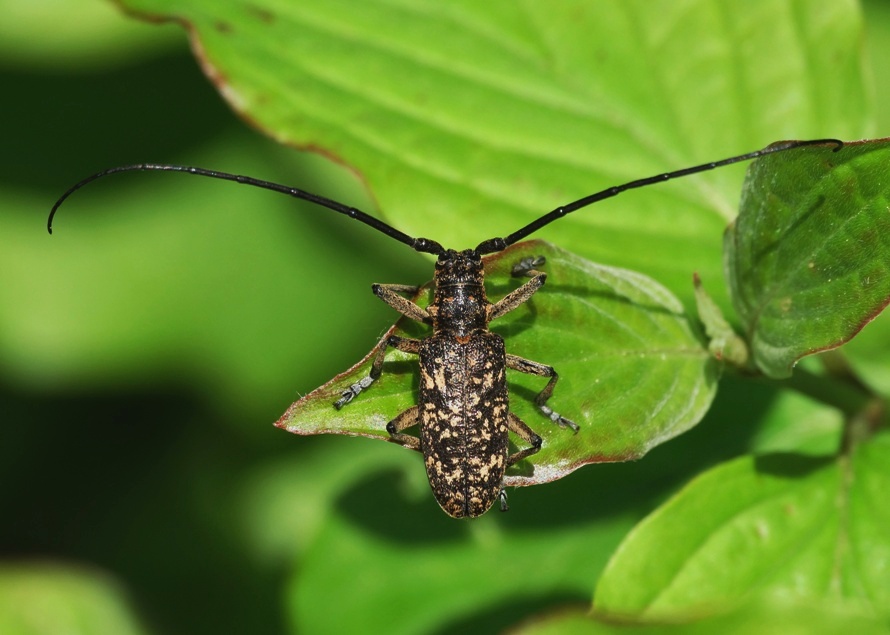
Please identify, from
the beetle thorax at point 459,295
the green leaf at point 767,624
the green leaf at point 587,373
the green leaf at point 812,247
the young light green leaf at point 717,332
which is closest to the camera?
the green leaf at point 767,624

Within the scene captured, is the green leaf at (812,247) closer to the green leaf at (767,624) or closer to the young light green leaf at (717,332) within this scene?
the young light green leaf at (717,332)

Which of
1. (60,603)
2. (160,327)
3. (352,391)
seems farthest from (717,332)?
(160,327)

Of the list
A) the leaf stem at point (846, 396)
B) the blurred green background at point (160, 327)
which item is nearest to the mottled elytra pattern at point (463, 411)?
the leaf stem at point (846, 396)

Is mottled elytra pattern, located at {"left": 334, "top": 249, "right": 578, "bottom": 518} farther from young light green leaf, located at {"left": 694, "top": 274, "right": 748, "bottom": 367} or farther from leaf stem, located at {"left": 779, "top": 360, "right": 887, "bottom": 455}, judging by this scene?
leaf stem, located at {"left": 779, "top": 360, "right": 887, "bottom": 455}

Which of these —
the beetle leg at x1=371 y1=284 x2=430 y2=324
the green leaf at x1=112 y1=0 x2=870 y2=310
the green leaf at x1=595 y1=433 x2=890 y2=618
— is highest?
the green leaf at x1=112 y1=0 x2=870 y2=310

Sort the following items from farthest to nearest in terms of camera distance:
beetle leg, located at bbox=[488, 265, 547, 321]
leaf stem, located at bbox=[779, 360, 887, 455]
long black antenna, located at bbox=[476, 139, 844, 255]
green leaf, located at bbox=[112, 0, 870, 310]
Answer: green leaf, located at bbox=[112, 0, 870, 310]
long black antenna, located at bbox=[476, 139, 844, 255]
leaf stem, located at bbox=[779, 360, 887, 455]
beetle leg, located at bbox=[488, 265, 547, 321]

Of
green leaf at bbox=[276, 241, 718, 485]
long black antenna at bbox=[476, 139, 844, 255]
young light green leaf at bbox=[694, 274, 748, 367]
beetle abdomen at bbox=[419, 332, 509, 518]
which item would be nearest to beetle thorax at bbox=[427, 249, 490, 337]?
long black antenna at bbox=[476, 139, 844, 255]

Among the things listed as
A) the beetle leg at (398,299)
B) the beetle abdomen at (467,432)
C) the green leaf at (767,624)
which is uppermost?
the beetle leg at (398,299)
